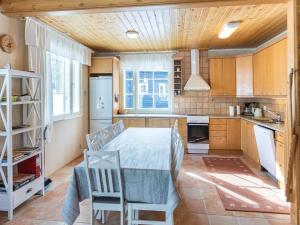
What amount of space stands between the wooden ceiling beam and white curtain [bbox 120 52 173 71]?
3.27 m

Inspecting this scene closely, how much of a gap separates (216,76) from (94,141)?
148 inches

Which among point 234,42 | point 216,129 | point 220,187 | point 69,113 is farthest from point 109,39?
point 220,187

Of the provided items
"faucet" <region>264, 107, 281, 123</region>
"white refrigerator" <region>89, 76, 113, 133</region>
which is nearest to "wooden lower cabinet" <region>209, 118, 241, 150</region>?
"faucet" <region>264, 107, 281, 123</region>

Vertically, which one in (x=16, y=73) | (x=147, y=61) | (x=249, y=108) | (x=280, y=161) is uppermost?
(x=147, y=61)

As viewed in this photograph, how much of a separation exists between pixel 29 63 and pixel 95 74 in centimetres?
251

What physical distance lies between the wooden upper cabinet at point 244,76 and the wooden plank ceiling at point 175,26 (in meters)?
0.38

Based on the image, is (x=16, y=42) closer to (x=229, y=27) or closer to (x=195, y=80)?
(x=229, y=27)

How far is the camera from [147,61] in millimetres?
5828

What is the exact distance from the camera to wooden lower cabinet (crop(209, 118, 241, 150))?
5175 mm

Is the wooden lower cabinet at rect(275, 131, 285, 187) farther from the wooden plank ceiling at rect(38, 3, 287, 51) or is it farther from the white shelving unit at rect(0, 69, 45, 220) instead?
the white shelving unit at rect(0, 69, 45, 220)

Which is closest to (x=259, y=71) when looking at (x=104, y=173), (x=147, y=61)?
(x=147, y=61)

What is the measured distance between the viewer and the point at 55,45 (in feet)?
12.6

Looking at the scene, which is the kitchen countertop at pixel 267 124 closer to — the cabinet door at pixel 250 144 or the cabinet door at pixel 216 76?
the cabinet door at pixel 250 144

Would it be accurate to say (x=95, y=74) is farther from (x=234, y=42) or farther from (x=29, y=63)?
(x=234, y=42)
